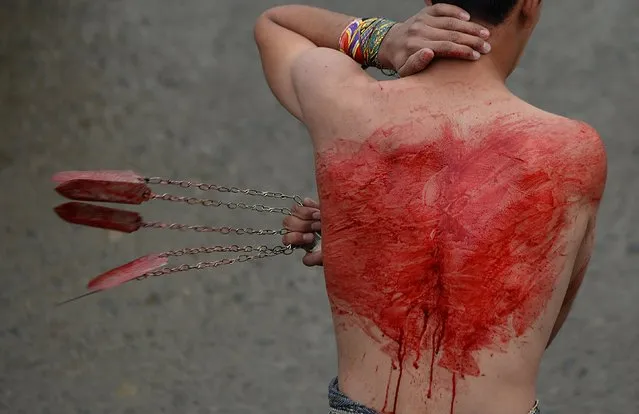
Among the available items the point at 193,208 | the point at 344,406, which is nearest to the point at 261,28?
the point at 344,406

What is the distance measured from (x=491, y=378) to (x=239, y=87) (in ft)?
6.90

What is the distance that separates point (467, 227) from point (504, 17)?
0.38m

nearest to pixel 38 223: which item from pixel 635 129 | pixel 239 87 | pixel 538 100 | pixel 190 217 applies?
pixel 190 217

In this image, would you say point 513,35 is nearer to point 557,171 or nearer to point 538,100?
point 557,171

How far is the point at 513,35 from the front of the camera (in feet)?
6.71

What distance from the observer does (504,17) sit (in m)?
2.02

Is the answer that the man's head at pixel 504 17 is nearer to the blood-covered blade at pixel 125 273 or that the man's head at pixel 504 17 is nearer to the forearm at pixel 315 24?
the forearm at pixel 315 24

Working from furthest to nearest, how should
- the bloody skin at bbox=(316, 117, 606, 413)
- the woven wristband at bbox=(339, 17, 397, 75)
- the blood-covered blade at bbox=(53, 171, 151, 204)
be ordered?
1. the blood-covered blade at bbox=(53, 171, 151, 204)
2. the woven wristband at bbox=(339, 17, 397, 75)
3. the bloody skin at bbox=(316, 117, 606, 413)

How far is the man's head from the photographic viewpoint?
79.4 inches

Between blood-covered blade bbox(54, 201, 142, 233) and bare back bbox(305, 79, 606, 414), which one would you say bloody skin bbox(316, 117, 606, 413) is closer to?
bare back bbox(305, 79, 606, 414)

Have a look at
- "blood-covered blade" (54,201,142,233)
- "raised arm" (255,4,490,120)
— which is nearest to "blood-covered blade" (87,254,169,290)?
"blood-covered blade" (54,201,142,233)

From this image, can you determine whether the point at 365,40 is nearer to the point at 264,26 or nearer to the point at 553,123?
the point at 264,26

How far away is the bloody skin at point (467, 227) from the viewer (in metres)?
1.95

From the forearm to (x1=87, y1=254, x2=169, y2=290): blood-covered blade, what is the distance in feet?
1.82
